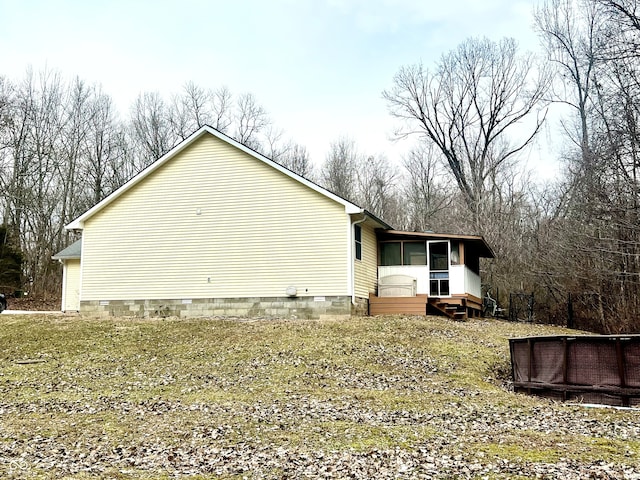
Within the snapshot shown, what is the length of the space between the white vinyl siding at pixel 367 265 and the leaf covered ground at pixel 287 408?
5.63 feet

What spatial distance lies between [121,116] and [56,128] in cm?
638

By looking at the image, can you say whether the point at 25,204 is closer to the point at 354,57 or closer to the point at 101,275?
the point at 101,275

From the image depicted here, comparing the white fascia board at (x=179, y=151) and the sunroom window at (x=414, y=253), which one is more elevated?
the white fascia board at (x=179, y=151)

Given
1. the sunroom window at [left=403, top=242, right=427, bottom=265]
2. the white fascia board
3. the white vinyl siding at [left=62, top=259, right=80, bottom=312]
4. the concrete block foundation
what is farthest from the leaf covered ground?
the white vinyl siding at [left=62, top=259, right=80, bottom=312]

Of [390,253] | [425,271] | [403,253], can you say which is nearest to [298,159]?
[390,253]

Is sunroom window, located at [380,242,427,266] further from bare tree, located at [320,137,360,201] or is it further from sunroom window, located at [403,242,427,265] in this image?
bare tree, located at [320,137,360,201]

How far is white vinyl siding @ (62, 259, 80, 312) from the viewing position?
2642 centimetres

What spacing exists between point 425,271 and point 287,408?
40.2 ft

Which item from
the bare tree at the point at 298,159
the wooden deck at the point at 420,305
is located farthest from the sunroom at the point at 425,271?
the bare tree at the point at 298,159

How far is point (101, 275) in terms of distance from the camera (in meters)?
22.2

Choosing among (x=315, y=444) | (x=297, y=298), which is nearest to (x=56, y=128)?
(x=297, y=298)

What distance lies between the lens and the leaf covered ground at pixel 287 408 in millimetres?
7594

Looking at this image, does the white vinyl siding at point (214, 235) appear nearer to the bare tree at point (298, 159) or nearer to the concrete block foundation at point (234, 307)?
the concrete block foundation at point (234, 307)

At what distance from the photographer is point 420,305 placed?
68.1 feet
